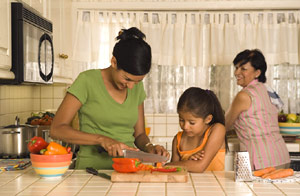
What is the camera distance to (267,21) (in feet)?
14.3

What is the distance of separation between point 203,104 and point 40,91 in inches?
93.7

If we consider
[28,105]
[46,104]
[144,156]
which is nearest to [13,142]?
[144,156]

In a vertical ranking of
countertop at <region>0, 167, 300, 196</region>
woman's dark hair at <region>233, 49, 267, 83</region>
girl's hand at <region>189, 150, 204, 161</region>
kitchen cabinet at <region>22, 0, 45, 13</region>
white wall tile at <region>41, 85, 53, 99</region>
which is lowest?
countertop at <region>0, 167, 300, 196</region>

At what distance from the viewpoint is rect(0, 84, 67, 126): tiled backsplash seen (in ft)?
11.7

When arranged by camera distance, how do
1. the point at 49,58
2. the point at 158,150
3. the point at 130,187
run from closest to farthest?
the point at 130,187 → the point at 158,150 → the point at 49,58

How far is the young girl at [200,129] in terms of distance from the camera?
2379 millimetres

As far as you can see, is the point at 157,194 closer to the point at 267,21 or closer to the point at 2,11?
the point at 2,11

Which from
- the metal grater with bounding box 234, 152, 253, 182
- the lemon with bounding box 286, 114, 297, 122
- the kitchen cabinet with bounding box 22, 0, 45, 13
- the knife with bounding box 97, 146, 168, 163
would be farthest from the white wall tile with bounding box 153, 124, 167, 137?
the metal grater with bounding box 234, 152, 253, 182

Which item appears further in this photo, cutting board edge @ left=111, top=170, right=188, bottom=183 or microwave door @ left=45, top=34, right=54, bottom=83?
microwave door @ left=45, top=34, right=54, bottom=83

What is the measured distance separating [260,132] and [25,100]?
2.14 metres

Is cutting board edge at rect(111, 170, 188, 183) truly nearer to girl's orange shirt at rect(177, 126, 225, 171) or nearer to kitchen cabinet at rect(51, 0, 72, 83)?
girl's orange shirt at rect(177, 126, 225, 171)

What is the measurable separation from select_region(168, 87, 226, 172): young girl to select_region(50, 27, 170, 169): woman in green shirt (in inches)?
8.7

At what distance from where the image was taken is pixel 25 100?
4.12m

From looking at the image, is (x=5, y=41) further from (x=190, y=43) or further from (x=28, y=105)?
(x=190, y=43)
